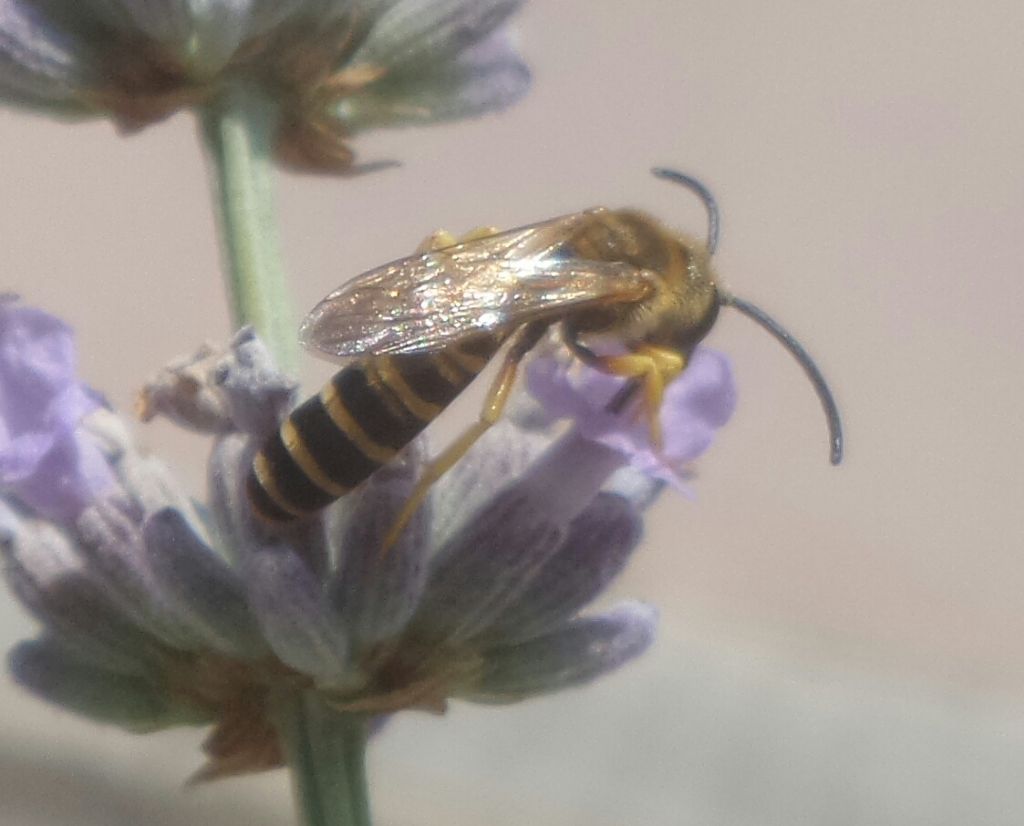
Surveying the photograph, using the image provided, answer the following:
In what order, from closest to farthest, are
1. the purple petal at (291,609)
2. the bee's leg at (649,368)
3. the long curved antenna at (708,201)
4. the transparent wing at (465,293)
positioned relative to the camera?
the purple petal at (291,609) → the transparent wing at (465,293) → the bee's leg at (649,368) → the long curved antenna at (708,201)

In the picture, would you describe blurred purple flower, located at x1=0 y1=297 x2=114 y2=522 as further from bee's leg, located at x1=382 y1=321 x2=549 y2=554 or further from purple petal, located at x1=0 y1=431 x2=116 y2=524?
bee's leg, located at x1=382 y1=321 x2=549 y2=554

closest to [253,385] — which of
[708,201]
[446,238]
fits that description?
[446,238]

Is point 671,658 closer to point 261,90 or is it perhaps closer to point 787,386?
point 787,386

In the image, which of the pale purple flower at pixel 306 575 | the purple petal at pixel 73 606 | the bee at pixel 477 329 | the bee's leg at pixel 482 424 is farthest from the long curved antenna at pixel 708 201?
the purple petal at pixel 73 606

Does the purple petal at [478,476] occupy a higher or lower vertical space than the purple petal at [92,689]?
higher

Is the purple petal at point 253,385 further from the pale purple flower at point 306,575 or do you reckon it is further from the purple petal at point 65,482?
the purple petal at point 65,482

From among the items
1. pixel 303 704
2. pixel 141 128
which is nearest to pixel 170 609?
pixel 303 704

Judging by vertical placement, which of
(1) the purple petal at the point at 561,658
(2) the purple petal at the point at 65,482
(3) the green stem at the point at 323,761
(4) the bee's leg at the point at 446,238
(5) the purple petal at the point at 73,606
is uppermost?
(4) the bee's leg at the point at 446,238

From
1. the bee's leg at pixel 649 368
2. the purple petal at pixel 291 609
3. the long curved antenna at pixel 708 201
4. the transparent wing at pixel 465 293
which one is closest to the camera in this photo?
the purple petal at pixel 291 609

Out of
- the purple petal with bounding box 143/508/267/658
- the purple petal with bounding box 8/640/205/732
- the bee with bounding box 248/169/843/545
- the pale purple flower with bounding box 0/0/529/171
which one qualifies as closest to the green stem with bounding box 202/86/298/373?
the pale purple flower with bounding box 0/0/529/171
